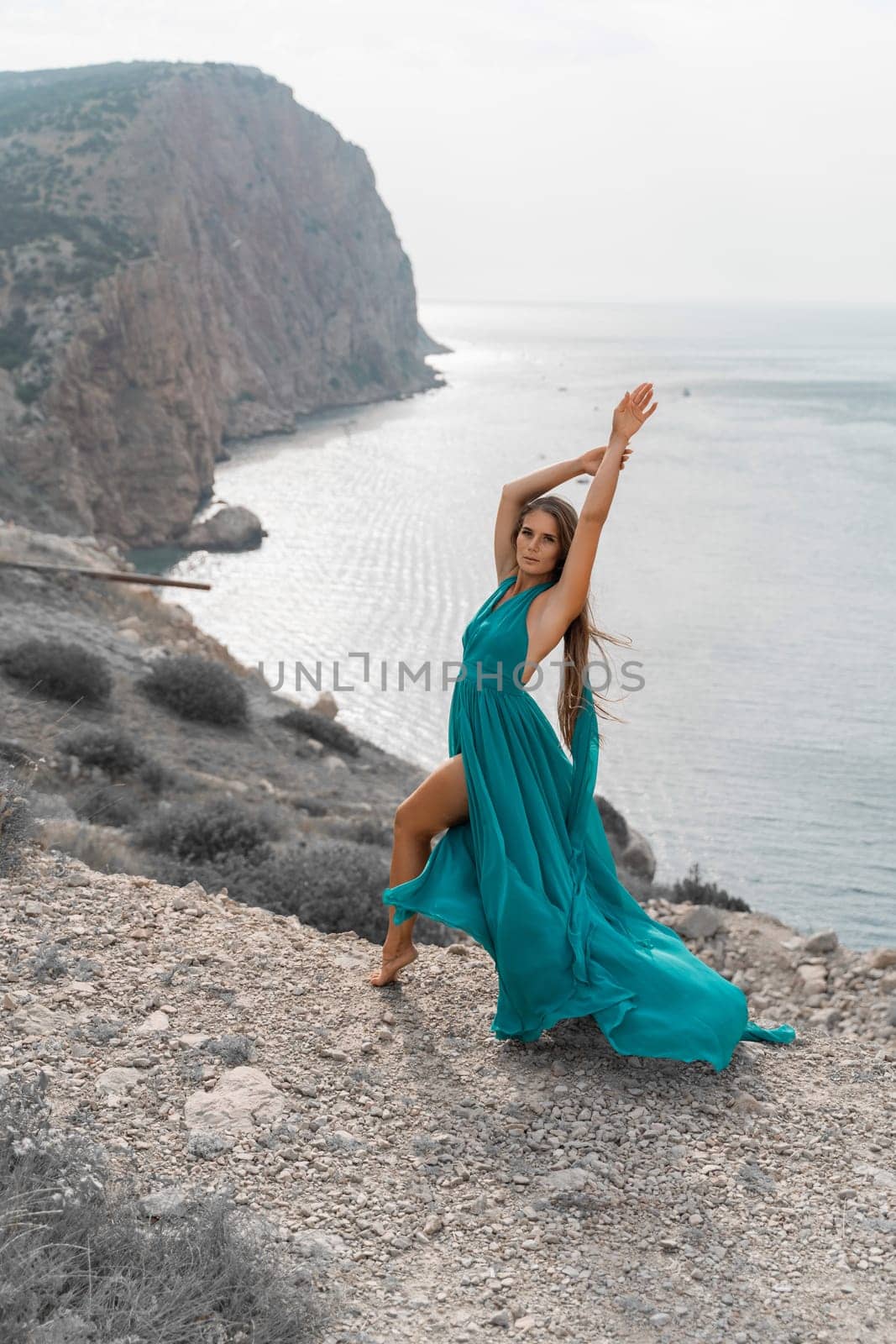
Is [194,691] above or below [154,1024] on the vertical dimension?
below

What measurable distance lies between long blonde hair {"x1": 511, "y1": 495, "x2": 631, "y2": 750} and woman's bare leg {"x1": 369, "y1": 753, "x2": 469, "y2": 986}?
48cm

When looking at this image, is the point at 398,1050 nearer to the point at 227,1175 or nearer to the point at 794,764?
the point at 227,1175

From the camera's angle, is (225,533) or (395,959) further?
(225,533)

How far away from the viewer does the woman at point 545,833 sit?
4.31 meters

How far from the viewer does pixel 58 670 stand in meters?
10.8

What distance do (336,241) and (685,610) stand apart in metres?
52.9

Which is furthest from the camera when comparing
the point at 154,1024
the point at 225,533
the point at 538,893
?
the point at 225,533

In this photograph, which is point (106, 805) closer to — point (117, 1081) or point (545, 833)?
point (117, 1081)

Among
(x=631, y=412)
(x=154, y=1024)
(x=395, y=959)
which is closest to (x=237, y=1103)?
(x=154, y=1024)

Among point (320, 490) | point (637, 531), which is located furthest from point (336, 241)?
point (637, 531)

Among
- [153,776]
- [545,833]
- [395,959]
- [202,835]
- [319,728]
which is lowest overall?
[319,728]

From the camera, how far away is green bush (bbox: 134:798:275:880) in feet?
24.9

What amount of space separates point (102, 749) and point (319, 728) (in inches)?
171

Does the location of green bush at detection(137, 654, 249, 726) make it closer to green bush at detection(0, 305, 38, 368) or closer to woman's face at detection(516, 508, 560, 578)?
woman's face at detection(516, 508, 560, 578)
